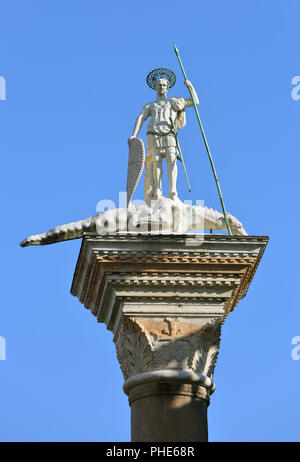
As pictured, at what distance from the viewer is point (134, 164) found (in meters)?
14.8

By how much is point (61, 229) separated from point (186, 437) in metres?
4.16

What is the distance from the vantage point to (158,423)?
39.9ft

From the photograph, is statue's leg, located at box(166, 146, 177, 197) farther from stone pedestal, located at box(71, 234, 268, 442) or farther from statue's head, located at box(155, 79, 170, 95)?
stone pedestal, located at box(71, 234, 268, 442)

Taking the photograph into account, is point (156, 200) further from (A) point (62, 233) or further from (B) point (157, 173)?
(A) point (62, 233)

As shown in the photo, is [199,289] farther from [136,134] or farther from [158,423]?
[136,134]

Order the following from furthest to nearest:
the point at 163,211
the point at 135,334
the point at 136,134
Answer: the point at 136,134 < the point at 163,211 < the point at 135,334

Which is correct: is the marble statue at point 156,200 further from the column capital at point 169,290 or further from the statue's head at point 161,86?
the column capital at point 169,290

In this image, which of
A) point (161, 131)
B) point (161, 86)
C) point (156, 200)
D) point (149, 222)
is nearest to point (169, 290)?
point (149, 222)

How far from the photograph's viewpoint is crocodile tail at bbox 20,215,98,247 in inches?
582

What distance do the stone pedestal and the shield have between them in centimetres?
194

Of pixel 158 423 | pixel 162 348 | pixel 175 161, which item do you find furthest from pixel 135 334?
pixel 175 161

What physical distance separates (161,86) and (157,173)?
1.54 meters

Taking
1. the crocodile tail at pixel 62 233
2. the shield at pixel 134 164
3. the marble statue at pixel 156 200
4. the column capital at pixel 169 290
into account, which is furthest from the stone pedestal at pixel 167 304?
the shield at pixel 134 164

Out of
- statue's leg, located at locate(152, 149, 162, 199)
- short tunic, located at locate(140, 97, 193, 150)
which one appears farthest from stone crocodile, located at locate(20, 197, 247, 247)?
short tunic, located at locate(140, 97, 193, 150)
